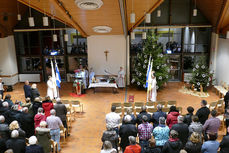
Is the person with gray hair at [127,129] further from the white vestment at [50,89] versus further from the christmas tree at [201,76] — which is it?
the christmas tree at [201,76]

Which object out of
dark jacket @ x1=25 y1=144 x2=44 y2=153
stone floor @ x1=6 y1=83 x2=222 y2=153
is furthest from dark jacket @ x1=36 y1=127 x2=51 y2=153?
stone floor @ x1=6 y1=83 x2=222 y2=153

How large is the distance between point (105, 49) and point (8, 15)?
266 inches

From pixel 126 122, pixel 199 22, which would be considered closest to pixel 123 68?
pixel 199 22

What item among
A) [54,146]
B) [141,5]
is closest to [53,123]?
[54,146]

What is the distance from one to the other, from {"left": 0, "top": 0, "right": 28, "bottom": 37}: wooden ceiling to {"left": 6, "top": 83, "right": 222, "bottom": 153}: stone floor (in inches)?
152

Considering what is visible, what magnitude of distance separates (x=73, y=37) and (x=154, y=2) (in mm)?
8676

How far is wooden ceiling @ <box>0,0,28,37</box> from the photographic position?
14.9 meters

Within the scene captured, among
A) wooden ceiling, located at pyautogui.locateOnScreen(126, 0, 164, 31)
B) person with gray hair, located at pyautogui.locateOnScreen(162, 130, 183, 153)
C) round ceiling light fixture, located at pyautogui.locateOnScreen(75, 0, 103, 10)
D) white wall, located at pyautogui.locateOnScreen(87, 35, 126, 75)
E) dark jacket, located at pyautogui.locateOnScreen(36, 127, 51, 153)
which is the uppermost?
wooden ceiling, located at pyautogui.locateOnScreen(126, 0, 164, 31)

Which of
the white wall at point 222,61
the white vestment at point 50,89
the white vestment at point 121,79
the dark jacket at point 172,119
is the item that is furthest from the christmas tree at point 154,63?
the dark jacket at point 172,119

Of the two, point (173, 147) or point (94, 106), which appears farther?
point (94, 106)

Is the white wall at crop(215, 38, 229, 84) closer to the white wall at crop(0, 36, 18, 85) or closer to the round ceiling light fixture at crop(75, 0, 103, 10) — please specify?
the round ceiling light fixture at crop(75, 0, 103, 10)

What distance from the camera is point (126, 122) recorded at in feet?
21.0

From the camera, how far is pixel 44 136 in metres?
6.49

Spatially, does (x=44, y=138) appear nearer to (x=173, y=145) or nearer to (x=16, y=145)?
(x=16, y=145)
